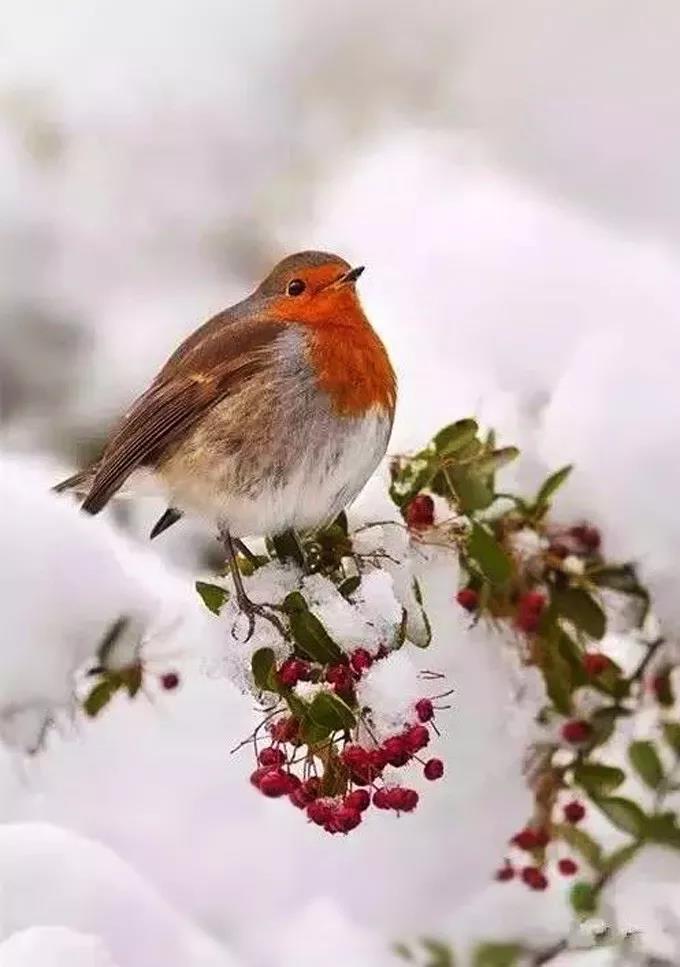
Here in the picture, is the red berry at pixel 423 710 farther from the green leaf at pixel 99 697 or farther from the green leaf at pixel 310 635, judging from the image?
the green leaf at pixel 99 697

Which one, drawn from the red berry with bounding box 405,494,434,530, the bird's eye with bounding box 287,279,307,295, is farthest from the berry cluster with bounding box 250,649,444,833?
the bird's eye with bounding box 287,279,307,295

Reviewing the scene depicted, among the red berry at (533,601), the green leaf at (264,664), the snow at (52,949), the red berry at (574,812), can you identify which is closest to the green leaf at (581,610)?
the red berry at (533,601)

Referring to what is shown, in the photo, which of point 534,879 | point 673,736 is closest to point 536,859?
point 534,879

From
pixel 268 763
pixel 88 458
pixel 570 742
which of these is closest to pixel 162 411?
pixel 88 458

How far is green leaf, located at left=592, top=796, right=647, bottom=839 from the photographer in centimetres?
69

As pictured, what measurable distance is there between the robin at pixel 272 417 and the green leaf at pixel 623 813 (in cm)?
25

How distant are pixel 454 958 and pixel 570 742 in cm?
15

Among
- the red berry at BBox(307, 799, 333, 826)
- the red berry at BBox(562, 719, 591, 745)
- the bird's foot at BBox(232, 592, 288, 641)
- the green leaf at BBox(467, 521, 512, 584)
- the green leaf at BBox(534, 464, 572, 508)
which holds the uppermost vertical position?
the green leaf at BBox(534, 464, 572, 508)

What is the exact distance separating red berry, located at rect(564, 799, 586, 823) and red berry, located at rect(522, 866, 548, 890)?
0.13 feet

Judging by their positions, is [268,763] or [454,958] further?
[454,958]

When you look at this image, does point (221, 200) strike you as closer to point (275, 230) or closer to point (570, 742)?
point (275, 230)

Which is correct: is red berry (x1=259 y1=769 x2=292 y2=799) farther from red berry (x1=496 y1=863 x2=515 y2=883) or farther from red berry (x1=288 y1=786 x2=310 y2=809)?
red berry (x1=496 y1=863 x2=515 y2=883)

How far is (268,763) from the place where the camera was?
0.60 m

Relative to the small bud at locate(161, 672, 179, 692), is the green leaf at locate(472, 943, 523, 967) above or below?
below
